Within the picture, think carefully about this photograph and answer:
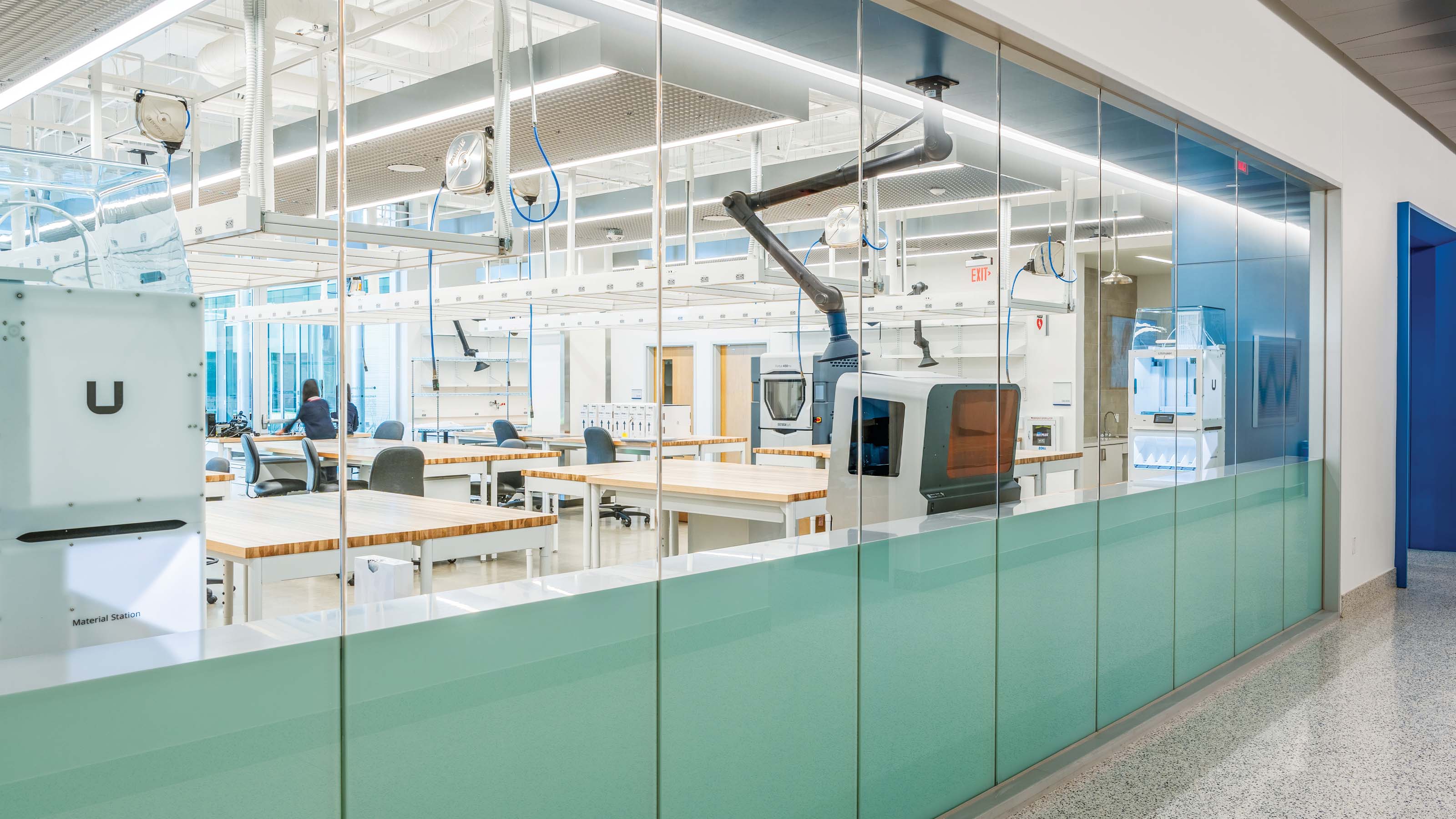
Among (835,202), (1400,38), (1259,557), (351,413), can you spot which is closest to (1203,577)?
(1259,557)

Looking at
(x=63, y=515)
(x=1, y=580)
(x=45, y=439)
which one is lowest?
(x=1, y=580)

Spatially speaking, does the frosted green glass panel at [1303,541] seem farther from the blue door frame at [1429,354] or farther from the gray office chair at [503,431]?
the gray office chair at [503,431]

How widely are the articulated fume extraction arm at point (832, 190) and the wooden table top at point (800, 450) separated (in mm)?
267

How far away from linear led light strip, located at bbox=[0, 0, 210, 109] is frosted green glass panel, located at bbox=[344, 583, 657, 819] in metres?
1.11

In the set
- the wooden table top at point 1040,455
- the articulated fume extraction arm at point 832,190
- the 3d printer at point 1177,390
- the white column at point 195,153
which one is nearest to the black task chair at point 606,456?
the articulated fume extraction arm at point 832,190

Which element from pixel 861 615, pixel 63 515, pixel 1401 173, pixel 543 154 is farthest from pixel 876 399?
pixel 1401 173

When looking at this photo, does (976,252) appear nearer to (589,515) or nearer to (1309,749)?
(589,515)

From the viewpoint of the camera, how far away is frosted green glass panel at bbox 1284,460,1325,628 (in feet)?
17.6

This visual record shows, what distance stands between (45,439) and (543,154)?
5.12 ft

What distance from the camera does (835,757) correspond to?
8.78 feet

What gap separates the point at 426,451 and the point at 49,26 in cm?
106

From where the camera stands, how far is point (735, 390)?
278 centimetres

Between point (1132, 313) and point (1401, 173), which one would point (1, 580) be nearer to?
point (1132, 313)

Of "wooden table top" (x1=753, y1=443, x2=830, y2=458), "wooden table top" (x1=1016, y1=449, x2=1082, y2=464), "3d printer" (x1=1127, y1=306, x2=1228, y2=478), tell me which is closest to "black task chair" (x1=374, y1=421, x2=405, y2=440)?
"wooden table top" (x1=753, y1=443, x2=830, y2=458)
